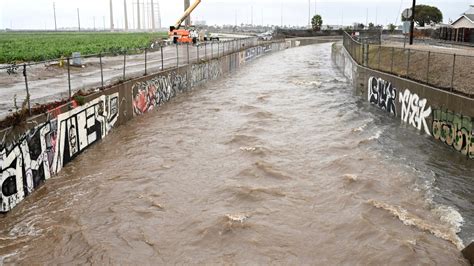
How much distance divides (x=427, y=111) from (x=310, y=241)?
35.6 ft

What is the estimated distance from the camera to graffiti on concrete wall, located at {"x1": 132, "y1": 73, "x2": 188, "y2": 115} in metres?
22.7

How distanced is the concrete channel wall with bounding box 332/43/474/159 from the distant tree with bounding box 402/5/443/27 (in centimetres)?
10661

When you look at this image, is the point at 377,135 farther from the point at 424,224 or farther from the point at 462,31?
the point at 462,31

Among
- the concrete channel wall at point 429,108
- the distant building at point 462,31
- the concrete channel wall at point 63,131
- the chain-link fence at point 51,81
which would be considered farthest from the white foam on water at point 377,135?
the distant building at point 462,31

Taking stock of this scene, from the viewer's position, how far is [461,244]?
9859 millimetres

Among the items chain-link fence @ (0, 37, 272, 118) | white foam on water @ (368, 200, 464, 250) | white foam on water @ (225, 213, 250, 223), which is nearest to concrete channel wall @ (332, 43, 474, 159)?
white foam on water @ (368, 200, 464, 250)

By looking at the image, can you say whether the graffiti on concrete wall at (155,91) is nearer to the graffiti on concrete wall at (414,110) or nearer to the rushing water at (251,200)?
the rushing water at (251,200)

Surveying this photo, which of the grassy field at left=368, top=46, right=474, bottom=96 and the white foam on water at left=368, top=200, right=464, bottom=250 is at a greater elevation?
the grassy field at left=368, top=46, right=474, bottom=96

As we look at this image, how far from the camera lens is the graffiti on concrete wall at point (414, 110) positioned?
62.1ft

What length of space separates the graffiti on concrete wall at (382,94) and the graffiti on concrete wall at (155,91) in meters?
11.5

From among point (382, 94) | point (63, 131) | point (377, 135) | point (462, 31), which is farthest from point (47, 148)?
point (462, 31)

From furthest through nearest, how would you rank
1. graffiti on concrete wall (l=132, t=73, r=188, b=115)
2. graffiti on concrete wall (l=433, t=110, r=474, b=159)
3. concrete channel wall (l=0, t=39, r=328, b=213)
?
graffiti on concrete wall (l=132, t=73, r=188, b=115) → graffiti on concrete wall (l=433, t=110, r=474, b=159) → concrete channel wall (l=0, t=39, r=328, b=213)

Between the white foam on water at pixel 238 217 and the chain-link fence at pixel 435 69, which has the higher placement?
the chain-link fence at pixel 435 69

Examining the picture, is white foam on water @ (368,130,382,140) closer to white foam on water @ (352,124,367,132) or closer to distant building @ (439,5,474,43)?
white foam on water @ (352,124,367,132)
